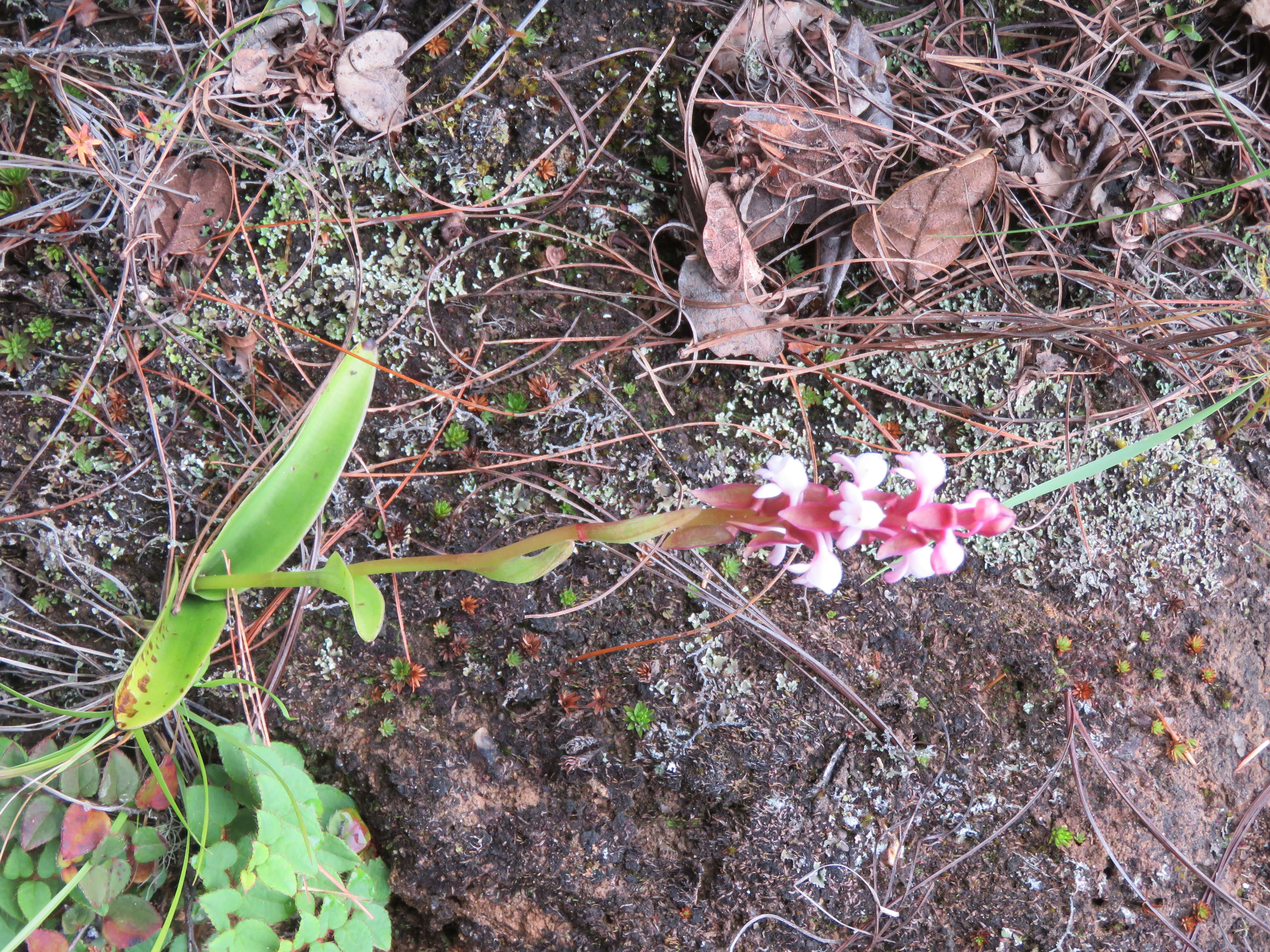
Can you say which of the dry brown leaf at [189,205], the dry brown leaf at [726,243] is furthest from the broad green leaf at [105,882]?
the dry brown leaf at [726,243]

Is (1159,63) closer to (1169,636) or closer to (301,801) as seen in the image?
(1169,636)

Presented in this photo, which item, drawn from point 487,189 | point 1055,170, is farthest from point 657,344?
point 1055,170

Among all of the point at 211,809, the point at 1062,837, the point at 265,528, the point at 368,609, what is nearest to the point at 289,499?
the point at 265,528

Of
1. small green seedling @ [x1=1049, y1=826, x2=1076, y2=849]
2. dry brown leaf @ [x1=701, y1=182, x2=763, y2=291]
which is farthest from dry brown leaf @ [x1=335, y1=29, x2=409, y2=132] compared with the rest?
small green seedling @ [x1=1049, y1=826, x2=1076, y2=849]

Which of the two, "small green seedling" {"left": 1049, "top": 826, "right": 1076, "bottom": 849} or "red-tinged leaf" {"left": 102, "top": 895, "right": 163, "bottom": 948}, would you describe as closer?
"red-tinged leaf" {"left": 102, "top": 895, "right": 163, "bottom": 948}

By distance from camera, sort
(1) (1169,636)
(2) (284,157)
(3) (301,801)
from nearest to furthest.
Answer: (3) (301,801) → (2) (284,157) → (1) (1169,636)

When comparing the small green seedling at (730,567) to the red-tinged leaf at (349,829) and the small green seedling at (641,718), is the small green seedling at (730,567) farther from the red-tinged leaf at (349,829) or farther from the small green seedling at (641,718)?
the red-tinged leaf at (349,829)

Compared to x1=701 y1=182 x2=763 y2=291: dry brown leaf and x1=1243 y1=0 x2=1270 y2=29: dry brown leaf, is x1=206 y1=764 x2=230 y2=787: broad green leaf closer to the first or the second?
x1=701 y1=182 x2=763 y2=291: dry brown leaf

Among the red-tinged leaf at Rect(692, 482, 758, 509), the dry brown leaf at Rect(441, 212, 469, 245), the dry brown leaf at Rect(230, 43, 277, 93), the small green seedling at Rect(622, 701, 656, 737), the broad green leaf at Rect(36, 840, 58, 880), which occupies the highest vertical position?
the dry brown leaf at Rect(230, 43, 277, 93)
